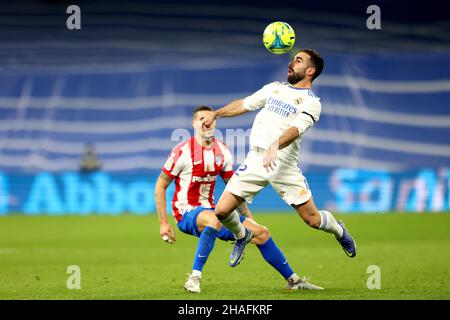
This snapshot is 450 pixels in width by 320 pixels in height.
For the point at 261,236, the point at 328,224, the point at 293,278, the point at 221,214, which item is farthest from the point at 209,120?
the point at 293,278

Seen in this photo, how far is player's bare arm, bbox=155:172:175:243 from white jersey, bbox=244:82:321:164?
1094mm

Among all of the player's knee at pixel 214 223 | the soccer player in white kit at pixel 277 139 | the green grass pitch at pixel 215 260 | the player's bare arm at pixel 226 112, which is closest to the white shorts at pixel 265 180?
the soccer player in white kit at pixel 277 139

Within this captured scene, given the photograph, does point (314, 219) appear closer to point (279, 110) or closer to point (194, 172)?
point (279, 110)

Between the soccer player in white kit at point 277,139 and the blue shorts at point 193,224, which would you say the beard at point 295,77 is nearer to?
the soccer player in white kit at point 277,139

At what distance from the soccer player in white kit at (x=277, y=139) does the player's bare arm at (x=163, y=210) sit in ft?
1.79

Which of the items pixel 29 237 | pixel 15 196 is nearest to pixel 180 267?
pixel 29 237

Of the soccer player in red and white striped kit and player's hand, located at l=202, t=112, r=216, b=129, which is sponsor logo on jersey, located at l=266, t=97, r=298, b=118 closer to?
player's hand, located at l=202, t=112, r=216, b=129

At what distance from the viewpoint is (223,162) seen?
945cm

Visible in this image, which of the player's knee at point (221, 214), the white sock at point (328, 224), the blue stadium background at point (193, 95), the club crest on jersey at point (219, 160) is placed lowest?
the white sock at point (328, 224)

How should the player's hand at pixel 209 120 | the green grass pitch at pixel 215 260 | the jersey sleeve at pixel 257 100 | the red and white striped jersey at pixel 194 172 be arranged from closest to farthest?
the player's hand at pixel 209 120, the jersey sleeve at pixel 257 100, the green grass pitch at pixel 215 260, the red and white striped jersey at pixel 194 172

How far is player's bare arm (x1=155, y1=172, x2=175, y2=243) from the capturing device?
28.3 ft

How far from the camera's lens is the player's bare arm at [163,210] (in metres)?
8.62

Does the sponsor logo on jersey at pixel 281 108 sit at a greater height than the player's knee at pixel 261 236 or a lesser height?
greater

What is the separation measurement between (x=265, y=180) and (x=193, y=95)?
16.0 m
